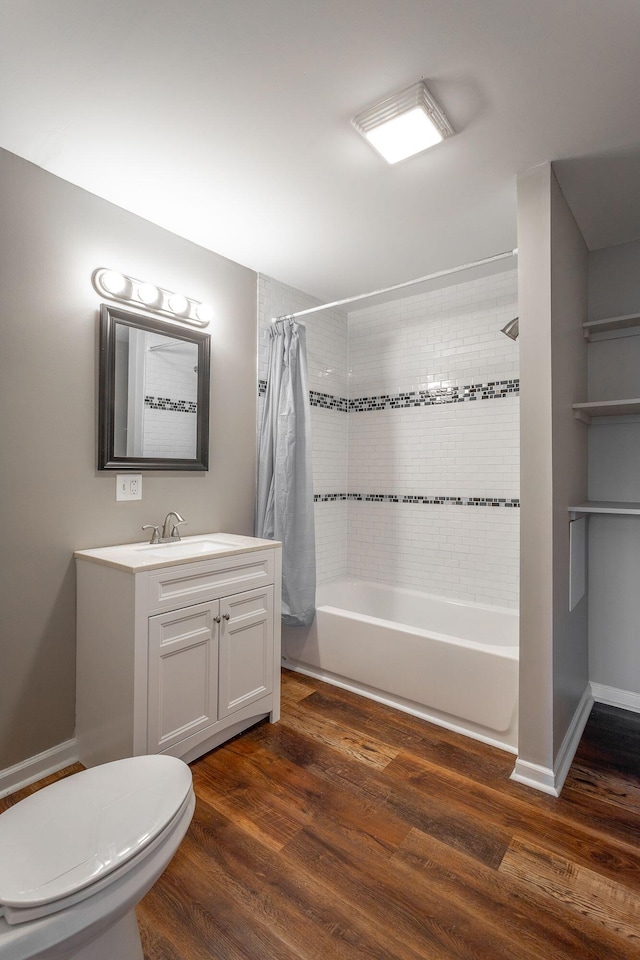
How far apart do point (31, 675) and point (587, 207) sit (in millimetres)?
3283

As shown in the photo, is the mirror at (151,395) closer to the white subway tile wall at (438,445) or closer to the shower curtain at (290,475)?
the shower curtain at (290,475)

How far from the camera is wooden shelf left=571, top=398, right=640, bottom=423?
212 centimetres

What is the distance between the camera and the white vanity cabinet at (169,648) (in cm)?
185

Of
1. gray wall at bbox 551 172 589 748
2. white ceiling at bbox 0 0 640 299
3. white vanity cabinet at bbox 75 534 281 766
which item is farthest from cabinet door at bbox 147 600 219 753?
white ceiling at bbox 0 0 640 299

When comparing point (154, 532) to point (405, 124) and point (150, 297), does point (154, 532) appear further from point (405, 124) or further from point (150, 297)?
point (405, 124)

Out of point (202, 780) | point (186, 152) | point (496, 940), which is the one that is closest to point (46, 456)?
point (186, 152)

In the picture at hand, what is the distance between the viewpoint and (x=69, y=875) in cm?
97

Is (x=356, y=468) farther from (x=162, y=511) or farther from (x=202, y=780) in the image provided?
(x=202, y=780)

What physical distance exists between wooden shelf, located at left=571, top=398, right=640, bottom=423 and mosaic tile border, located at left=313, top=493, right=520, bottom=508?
699 mm

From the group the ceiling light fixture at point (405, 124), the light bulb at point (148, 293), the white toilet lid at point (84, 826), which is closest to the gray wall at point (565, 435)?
the ceiling light fixture at point (405, 124)

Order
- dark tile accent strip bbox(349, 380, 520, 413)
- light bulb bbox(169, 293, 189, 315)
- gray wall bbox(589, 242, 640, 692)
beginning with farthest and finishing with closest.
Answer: dark tile accent strip bbox(349, 380, 520, 413) < gray wall bbox(589, 242, 640, 692) < light bulb bbox(169, 293, 189, 315)

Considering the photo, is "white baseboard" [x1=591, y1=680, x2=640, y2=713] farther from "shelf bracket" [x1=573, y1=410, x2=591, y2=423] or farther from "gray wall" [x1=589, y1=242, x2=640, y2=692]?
"shelf bracket" [x1=573, y1=410, x2=591, y2=423]

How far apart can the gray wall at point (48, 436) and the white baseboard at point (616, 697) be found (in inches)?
105

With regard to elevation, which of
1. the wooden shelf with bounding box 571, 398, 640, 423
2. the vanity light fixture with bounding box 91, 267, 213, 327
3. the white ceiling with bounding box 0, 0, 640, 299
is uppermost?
the white ceiling with bounding box 0, 0, 640, 299
